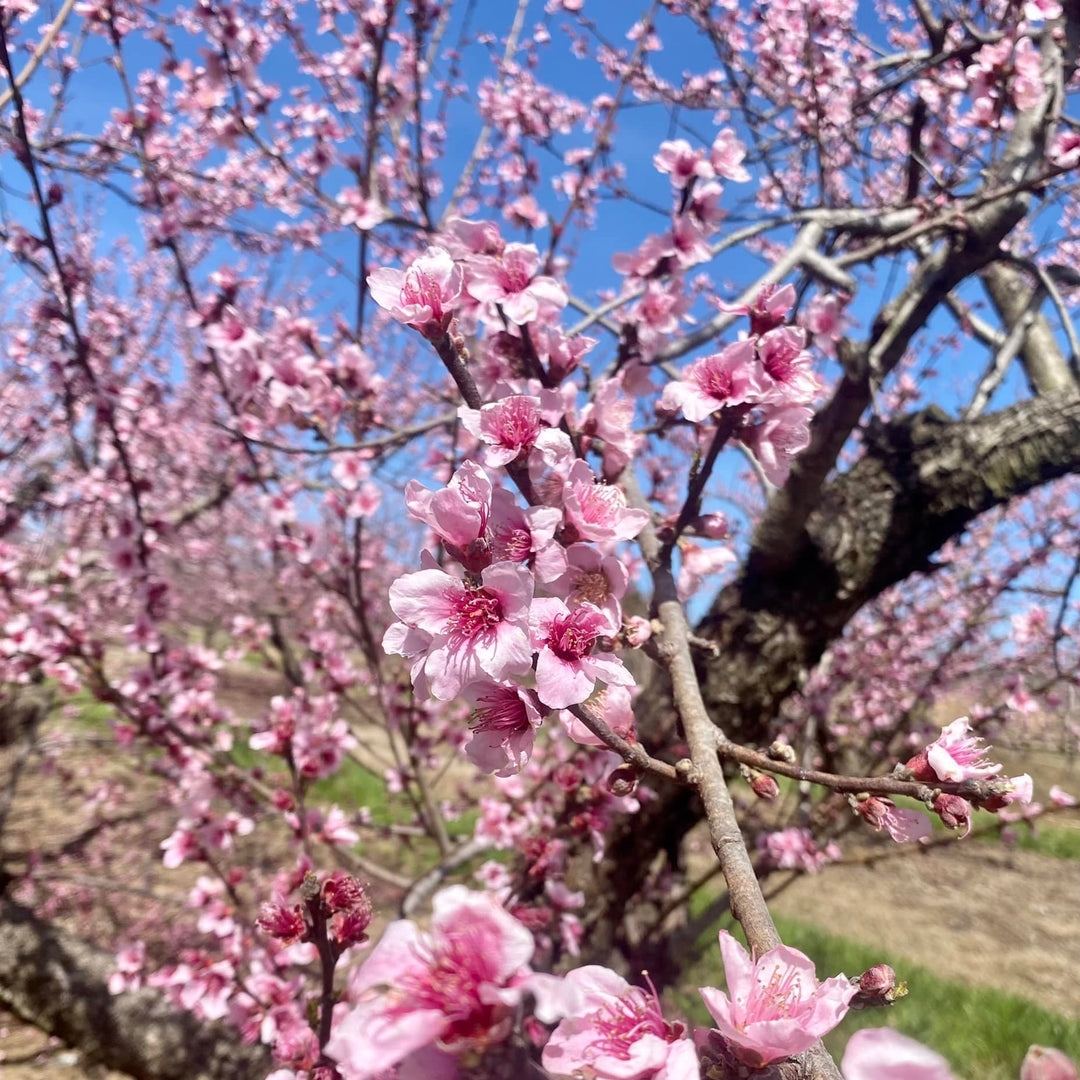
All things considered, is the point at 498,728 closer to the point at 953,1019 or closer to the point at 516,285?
the point at 516,285

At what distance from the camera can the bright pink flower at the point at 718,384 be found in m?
0.98

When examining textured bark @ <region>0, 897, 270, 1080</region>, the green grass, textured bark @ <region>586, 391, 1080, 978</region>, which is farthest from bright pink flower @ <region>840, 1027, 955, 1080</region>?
the green grass

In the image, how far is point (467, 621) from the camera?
77 cm

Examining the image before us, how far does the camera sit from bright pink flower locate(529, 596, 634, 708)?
717mm

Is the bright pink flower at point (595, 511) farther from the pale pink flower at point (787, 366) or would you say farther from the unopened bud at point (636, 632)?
the pale pink flower at point (787, 366)

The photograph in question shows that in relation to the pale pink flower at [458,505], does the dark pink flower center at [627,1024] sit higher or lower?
lower

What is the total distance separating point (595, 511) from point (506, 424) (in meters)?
0.17

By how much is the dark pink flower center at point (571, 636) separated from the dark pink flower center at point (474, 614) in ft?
0.23

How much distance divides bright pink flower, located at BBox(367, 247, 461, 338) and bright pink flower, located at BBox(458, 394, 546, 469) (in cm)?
14

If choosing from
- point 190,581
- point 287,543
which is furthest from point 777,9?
point 190,581

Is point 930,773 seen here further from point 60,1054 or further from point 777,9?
point 60,1054

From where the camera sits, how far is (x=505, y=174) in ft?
13.7

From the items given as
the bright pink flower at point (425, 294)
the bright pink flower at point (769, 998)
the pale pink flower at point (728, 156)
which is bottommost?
the bright pink flower at point (769, 998)

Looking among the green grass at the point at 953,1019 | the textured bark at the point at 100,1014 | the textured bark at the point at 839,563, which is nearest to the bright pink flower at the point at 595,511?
the textured bark at the point at 839,563
